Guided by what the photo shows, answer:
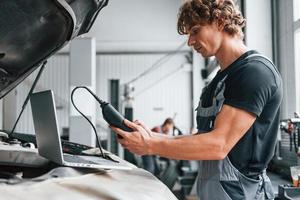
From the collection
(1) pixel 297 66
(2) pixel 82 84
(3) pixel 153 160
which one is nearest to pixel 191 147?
(1) pixel 297 66

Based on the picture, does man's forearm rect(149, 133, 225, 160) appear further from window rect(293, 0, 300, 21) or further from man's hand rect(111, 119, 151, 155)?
window rect(293, 0, 300, 21)

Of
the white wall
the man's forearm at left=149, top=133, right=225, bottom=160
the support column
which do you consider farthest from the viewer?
the support column

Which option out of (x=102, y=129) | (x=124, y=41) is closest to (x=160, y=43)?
(x=124, y=41)

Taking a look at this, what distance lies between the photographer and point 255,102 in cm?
120

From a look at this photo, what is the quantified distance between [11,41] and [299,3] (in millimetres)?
2189

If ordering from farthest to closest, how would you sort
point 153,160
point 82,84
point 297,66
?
point 153,160 → point 82,84 → point 297,66

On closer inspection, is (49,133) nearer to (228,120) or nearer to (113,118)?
(113,118)

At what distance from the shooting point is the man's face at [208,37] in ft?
4.41

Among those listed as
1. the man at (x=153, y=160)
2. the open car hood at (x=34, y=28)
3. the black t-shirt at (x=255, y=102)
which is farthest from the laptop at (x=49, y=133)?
the man at (x=153, y=160)

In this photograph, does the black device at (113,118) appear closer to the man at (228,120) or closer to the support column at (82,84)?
the man at (228,120)

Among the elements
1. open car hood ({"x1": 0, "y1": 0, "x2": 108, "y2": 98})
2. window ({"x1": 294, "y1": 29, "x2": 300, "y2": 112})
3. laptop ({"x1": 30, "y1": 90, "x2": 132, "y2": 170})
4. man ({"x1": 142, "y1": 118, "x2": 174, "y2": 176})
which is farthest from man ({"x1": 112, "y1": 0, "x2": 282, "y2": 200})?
man ({"x1": 142, "y1": 118, "x2": 174, "y2": 176})

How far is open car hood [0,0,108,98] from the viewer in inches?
50.3

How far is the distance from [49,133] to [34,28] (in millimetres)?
A: 370

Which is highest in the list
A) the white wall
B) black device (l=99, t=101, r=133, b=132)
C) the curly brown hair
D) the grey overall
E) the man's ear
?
the white wall
